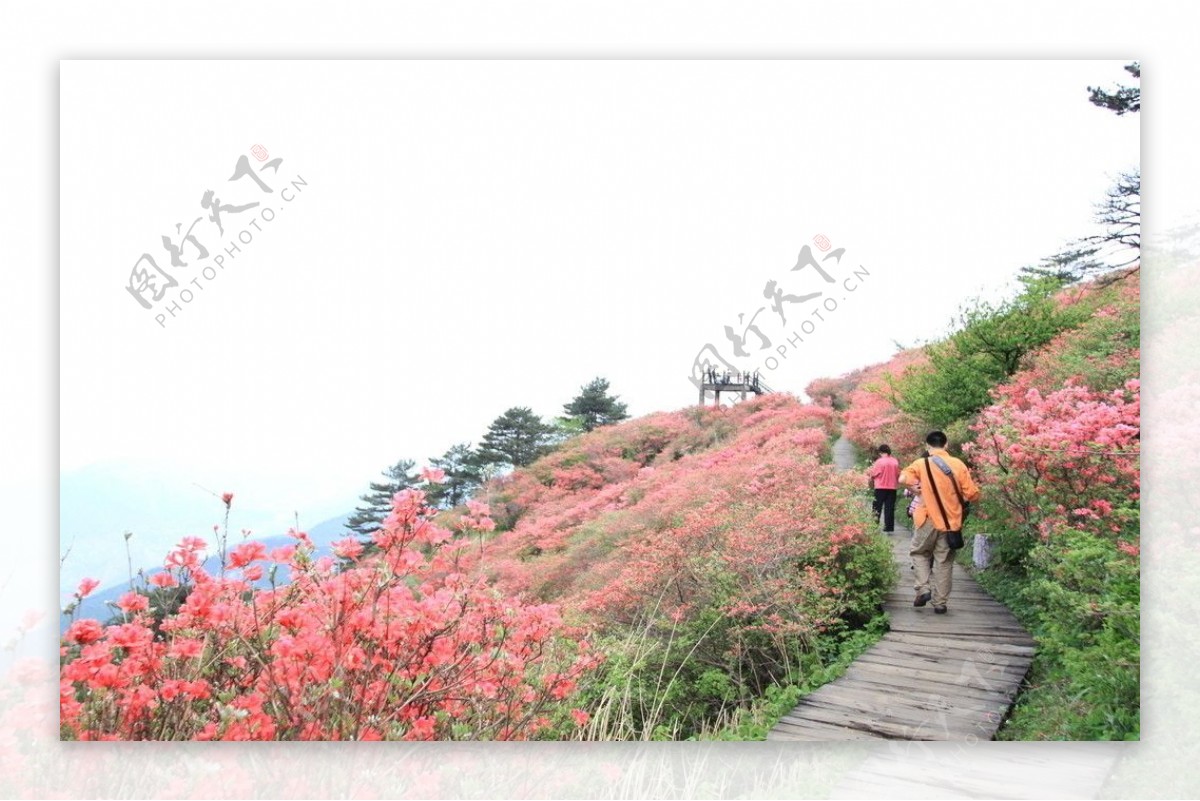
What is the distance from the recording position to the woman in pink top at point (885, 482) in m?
4.24

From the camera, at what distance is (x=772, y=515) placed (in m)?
4.15

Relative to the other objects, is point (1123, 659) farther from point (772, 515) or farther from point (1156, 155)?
point (1156, 155)

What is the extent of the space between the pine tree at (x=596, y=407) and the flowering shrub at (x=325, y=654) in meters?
0.74

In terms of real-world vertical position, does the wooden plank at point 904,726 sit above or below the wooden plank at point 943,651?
below

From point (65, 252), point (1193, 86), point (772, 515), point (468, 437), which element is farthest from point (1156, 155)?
point (65, 252)

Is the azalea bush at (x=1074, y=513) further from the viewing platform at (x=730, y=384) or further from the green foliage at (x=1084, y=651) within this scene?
the viewing platform at (x=730, y=384)

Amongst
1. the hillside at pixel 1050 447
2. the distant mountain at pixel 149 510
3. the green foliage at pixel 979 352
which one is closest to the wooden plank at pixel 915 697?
the hillside at pixel 1050 447

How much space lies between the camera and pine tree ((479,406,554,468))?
4.07 meters

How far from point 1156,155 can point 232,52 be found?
4.09m

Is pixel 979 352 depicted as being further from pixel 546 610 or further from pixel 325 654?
pixel 325 654

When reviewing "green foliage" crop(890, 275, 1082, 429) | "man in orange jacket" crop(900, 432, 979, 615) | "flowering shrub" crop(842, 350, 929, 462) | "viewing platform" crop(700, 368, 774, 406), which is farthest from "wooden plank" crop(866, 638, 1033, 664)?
"viewing platform" crop(700, 368, 774, 406)

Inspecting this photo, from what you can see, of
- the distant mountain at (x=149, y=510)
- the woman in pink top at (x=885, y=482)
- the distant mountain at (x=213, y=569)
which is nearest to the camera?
the distant mountain at (x=213, y=569)

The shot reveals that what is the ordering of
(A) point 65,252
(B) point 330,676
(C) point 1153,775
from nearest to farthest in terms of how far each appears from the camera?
(B) point 330,676
(C) point 1153,775
(A) point 65,252

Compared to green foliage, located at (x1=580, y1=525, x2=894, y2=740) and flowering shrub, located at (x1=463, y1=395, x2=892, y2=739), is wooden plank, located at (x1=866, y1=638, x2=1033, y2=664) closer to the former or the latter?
green foliage, located at (x1=580, y1=525, x2=894, y2=740)
